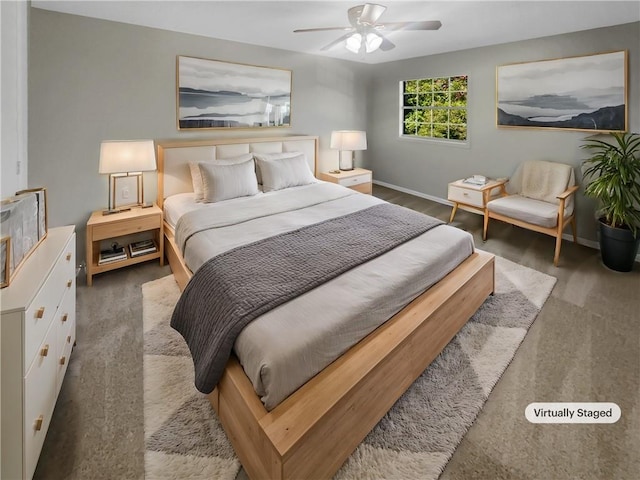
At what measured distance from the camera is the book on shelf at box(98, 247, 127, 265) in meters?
3.13

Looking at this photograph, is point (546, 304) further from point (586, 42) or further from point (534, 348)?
point (586, 42)

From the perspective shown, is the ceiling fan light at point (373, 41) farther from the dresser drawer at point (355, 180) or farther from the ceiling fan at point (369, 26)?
the dresser drawer at point (355, 180)

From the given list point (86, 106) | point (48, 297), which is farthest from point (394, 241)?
point (86, 106)

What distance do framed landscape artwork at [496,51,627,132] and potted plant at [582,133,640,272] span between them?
304 millimetres

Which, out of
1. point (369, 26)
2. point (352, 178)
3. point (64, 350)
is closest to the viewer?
point (64, 350)

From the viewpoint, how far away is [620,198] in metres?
3.07

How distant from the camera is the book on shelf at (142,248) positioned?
3310 millimetres

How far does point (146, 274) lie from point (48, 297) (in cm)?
174

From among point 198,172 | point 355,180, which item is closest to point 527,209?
point 355,180

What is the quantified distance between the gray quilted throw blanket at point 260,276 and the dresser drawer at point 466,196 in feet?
5.99

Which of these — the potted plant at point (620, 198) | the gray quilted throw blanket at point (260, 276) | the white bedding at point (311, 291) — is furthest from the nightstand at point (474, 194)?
the gray quilted throw blanket at point (260, 276)

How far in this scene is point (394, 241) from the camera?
242 centimetres

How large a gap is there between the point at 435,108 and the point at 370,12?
3.14 metres

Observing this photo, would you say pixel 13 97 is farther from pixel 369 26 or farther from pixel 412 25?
pixel 412 25
